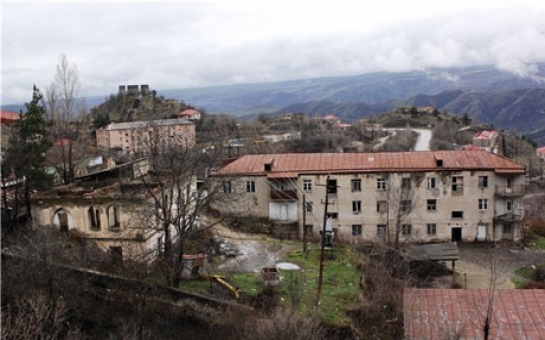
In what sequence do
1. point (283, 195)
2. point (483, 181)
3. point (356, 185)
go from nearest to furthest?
point (283, 195) → point (483, 181) → point (356, 185)

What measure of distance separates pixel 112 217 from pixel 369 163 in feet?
59.2

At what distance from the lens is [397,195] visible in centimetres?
3334

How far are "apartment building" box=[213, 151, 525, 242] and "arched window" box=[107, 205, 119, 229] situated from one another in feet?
38.7

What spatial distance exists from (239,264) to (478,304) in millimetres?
11311

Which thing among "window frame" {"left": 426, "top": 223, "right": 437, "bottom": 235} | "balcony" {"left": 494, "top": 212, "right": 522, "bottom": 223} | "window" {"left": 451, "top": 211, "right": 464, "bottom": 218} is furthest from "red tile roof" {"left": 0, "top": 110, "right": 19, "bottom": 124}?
"balcony" {"left": 494, "top": 212, "right": 522, "bottom": 223}

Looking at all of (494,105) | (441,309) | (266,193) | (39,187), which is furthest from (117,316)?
(494,105)

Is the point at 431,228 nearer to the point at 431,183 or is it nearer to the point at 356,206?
the point at 431,183

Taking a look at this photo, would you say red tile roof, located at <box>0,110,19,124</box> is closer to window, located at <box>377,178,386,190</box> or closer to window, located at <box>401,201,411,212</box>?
window, located at <box>377,178,386,190</box>

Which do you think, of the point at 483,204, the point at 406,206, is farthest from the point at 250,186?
the point at 483,204

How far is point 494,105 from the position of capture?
175 metres

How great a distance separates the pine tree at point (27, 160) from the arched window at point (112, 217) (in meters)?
4.51

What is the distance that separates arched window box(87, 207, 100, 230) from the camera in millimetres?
22297

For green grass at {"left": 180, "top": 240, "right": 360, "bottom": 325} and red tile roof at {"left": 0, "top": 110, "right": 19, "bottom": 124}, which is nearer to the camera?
green grass at {"left": 180, "top": 240, "right": 360, "bottom": 325}

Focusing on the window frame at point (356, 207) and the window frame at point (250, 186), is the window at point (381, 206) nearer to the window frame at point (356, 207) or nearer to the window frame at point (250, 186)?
the window frame at point (356, 207)
